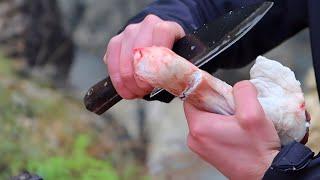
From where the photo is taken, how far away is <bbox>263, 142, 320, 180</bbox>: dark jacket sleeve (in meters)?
0.86

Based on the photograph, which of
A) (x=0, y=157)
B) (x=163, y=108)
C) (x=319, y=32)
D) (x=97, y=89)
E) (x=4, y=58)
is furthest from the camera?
(x=4, y=58)

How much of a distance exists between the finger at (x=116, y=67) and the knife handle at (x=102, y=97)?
1 cm

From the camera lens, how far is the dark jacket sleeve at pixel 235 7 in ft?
4.10

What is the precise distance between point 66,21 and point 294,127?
264cm

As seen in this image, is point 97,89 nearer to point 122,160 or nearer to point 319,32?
point 319,32

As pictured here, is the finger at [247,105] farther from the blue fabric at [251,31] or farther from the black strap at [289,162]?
the blue fabric at [251,31]

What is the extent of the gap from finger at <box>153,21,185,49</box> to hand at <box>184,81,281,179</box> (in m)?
0.19

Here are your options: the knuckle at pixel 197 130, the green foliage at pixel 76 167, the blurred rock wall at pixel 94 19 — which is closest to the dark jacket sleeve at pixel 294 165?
the knuckle at pixel 197 130

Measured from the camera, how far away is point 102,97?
3.48 feet

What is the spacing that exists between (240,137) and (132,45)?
0.96 feet

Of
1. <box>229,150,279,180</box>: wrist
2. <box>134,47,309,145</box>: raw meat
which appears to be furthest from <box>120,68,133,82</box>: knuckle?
<box>229,150,279,180</box>: wrist

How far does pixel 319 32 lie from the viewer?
3.97ft

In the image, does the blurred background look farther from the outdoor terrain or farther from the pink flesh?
the pink flesh

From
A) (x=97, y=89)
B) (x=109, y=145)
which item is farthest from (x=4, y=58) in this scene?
(x=97, y=89)
